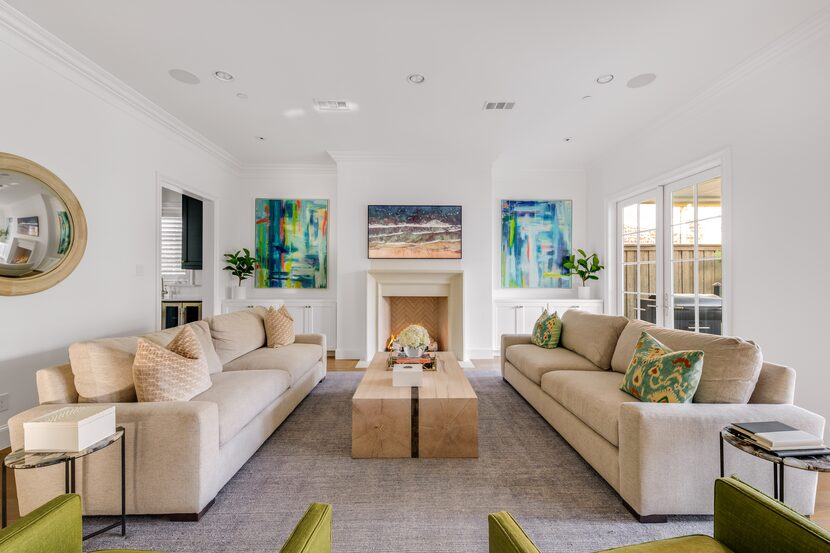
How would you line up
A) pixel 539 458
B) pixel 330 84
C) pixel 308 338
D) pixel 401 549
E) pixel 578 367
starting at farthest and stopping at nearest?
pixel 308 338, pixel 330 84, pixel 578 367, pixel 539 458, pixel 401 549

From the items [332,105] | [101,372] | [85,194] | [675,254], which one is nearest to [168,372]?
[101,372]

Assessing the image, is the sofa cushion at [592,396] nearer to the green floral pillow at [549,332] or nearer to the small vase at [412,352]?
the green floral pillow at [549,332]

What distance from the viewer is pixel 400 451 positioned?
237cm

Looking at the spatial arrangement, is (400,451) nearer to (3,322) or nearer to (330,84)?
(3,322)

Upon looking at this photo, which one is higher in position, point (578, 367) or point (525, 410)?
point (578, 367)

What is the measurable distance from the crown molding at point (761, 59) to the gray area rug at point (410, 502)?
10.5 ft

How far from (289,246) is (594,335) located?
14.5 ft

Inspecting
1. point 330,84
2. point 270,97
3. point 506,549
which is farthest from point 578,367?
point 270,97

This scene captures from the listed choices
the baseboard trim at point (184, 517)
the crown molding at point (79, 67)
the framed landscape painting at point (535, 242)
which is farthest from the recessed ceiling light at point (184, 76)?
the framed landscape painting at point (535, 242)

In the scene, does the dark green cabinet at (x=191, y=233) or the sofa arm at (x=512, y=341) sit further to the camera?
the dark green cabinet at (x=191, y=233)

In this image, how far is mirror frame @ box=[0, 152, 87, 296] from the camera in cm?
252

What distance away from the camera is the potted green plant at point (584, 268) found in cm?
544

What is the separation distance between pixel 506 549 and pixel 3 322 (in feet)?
11.1

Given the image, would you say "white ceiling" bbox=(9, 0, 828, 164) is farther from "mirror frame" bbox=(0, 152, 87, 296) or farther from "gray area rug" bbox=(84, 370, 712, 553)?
"gray area rug" bbox=(84, 370, 712, 553)
